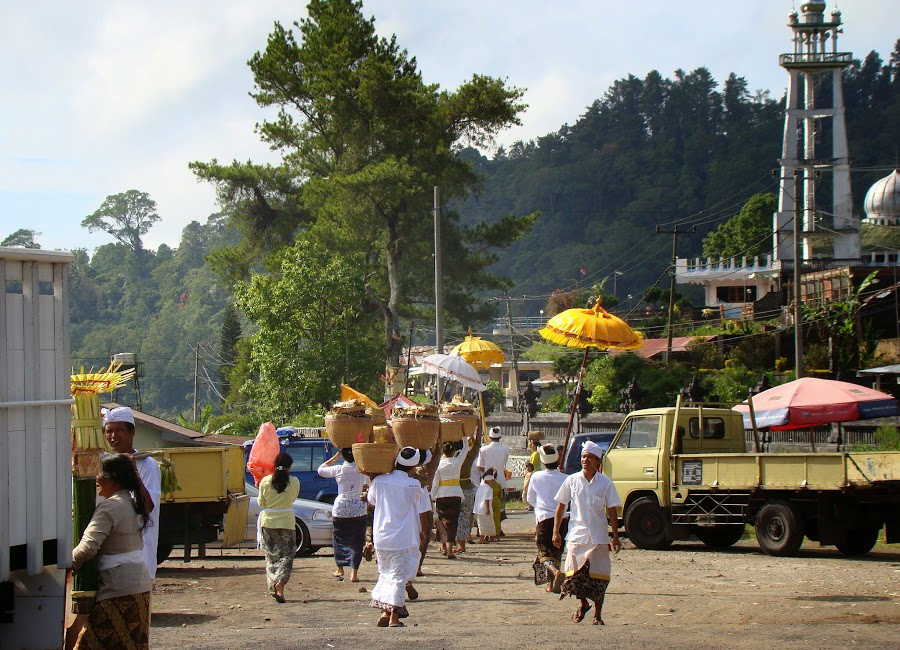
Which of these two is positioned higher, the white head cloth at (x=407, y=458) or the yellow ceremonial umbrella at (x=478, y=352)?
the yellow ceremonial umbrella at (x=478, y=352)

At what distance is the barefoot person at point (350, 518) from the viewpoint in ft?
40.2

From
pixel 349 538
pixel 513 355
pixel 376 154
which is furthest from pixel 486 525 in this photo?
pixel 513 355

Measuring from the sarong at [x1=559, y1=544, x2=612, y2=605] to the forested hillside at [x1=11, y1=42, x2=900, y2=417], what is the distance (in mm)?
75704

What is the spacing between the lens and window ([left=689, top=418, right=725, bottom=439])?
53.5ft

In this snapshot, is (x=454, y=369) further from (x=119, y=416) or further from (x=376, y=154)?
(x=376, y=154)

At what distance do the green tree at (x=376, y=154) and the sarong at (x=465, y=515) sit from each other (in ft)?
70.9

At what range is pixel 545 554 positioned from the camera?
37.5 ft

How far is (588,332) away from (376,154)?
24870 mm

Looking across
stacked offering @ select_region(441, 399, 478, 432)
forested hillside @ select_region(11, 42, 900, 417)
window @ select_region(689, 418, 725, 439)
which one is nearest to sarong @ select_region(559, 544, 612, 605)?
stacked offering @ select_region(441, 399, 478, 432)

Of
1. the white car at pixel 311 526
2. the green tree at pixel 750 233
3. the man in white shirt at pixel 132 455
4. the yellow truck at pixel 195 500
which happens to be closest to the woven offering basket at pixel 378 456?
the man in white shirt at pixel 132 455

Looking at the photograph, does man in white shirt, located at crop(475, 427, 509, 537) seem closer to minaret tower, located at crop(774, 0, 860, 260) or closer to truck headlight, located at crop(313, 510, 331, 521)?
truck headlight, located at crop(313, 510, 331, 521)

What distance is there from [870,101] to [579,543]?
100836 millimetres

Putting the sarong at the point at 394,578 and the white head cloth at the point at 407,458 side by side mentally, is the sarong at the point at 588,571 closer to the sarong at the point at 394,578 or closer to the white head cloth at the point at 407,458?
the sarong at the point at 394,578

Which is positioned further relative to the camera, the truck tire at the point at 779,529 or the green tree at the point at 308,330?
the green tree at the point at 308,330
